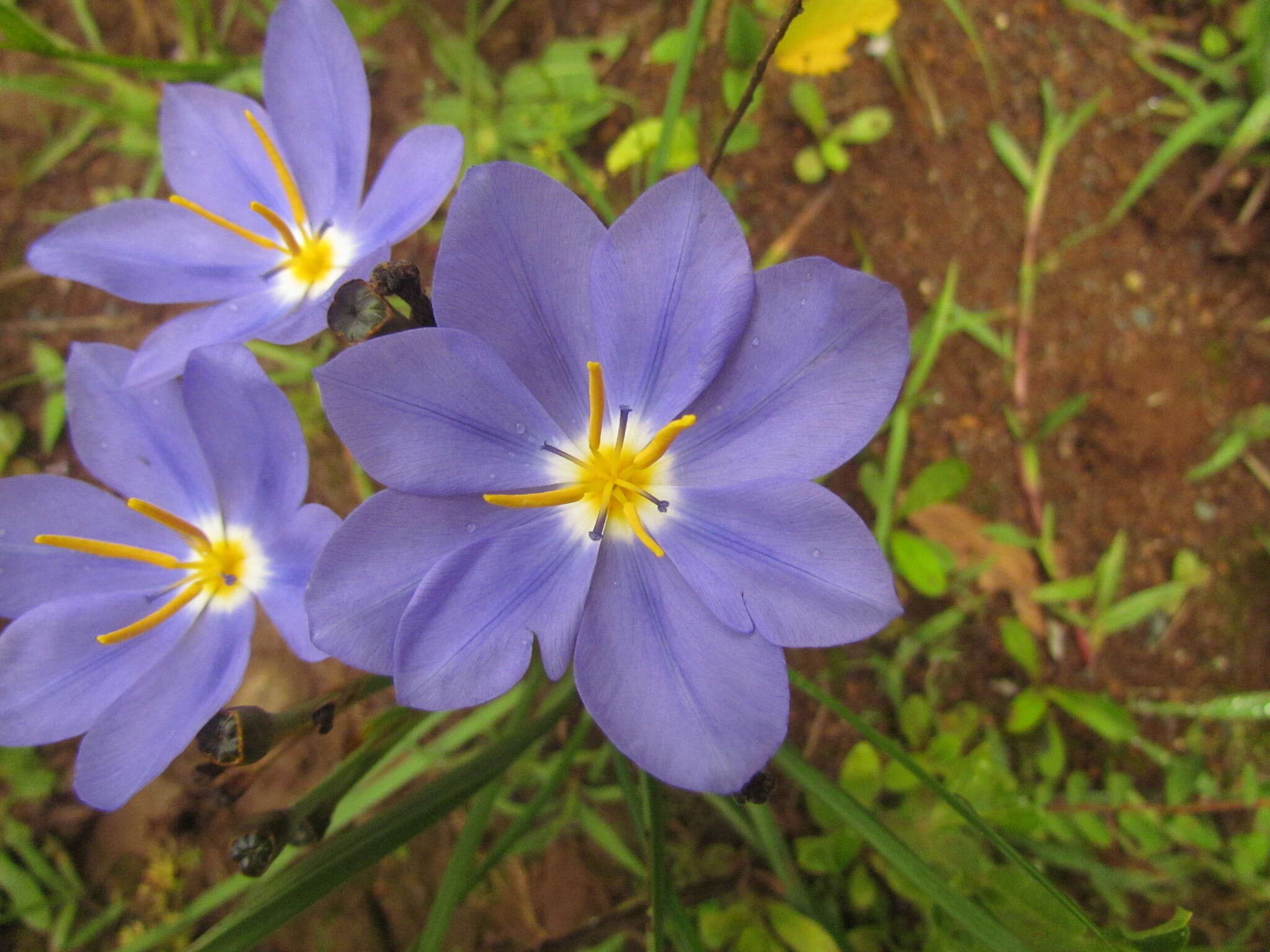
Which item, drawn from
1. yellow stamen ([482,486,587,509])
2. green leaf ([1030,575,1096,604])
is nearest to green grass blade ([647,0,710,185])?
yellow stamen ([482,486,587,509])

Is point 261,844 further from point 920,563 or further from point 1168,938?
point 920,563

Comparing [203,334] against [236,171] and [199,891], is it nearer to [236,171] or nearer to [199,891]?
[236,171]

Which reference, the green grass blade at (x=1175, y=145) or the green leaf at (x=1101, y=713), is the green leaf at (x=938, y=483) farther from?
the green grass blade at (x=1175, y=145)

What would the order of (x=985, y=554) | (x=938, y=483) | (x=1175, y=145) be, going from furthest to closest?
(x=1175, y=145) < (x=985, y=554) < (x=938, y=483)

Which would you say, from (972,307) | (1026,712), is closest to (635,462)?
(1026,712)

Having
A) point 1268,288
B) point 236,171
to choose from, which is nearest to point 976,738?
point 1268,288

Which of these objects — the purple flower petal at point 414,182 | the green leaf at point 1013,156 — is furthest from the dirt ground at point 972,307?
the purple flower petal at point 414,182

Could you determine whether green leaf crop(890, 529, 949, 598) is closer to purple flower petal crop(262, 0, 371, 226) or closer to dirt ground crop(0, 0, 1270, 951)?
dirt ground crop(0, 0, 1270, 951)
